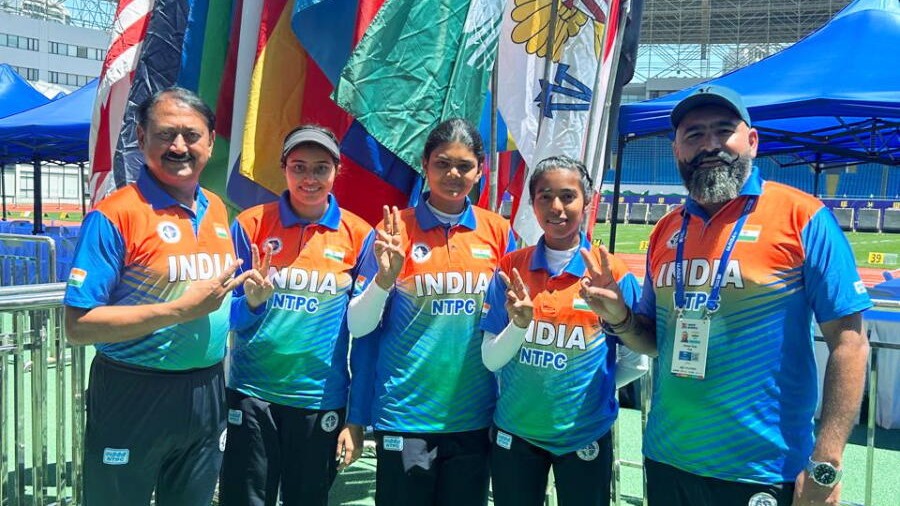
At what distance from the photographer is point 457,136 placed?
270 centimetres

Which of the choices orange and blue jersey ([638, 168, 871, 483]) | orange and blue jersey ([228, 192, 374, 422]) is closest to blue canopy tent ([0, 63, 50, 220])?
orange and blue jersey ([228, 192, 374, 422])

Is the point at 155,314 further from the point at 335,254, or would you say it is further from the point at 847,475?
the point at 847,475

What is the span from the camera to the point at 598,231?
28.0 meters

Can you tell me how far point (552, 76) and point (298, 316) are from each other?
202 cm

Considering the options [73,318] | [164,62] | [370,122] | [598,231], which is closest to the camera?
[73,318]

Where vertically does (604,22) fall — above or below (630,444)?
above

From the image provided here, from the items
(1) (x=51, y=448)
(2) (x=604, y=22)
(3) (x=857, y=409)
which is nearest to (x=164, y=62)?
(2) (x=604, y=22)

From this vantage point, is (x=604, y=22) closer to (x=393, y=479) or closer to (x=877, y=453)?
(x=393, y=479)

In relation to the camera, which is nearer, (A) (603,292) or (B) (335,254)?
(A) (603,292)

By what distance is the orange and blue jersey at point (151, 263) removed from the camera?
229 centimetres

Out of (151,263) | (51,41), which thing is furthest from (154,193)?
(51,41)

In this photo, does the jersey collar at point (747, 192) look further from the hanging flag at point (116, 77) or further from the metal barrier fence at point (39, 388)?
the hanging flag at point (116, 77)

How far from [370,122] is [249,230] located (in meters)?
0.87

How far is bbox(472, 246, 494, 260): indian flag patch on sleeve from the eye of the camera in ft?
9.23
